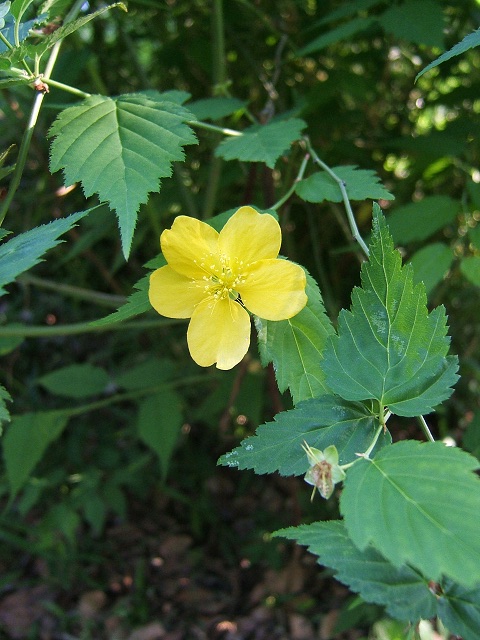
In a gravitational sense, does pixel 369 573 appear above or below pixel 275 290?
below

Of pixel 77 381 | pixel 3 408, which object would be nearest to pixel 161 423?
pixel 77 381

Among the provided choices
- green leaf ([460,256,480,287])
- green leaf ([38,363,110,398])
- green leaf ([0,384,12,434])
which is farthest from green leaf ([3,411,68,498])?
green leaf ([460,256,480,287])

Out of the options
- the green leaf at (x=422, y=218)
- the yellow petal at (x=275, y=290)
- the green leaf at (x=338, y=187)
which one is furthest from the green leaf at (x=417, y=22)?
the yellow petal at (x=275, y=290)

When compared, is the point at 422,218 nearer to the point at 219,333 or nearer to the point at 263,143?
the point at 263,143

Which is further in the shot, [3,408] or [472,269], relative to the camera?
[472,269]

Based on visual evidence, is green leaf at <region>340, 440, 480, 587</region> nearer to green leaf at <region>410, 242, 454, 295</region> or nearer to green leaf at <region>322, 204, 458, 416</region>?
Result: green leaf at <region>322, 204, 458, 416</region>

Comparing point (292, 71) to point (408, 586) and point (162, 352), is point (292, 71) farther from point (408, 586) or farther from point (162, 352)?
point (408, 586)
